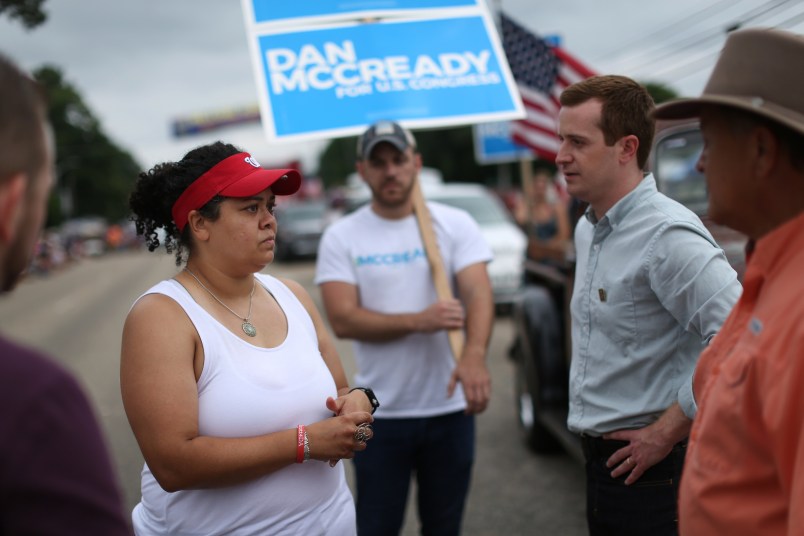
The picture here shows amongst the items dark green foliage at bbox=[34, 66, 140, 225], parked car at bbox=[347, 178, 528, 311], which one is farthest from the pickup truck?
dark green foliage at bbox=[34, 66, 140, 225]

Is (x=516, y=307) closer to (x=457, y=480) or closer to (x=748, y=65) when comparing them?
(x=457, y=480)

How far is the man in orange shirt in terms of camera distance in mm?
1245

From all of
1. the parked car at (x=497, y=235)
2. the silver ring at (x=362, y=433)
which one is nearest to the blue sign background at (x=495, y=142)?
the parked car at (x=497, y=235)

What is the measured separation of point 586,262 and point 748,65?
3.80ft

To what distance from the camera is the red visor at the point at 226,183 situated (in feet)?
7.46

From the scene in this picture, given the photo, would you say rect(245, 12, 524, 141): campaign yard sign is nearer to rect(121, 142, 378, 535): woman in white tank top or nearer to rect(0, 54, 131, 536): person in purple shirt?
rect(121, 142, 378, 535): woman in white tank top

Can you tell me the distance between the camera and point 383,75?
3533mm

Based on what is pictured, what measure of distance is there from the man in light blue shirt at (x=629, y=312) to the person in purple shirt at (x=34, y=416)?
1587 mm

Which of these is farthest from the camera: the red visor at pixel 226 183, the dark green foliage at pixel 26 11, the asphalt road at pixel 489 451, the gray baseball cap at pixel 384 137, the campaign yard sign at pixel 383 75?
the asphalt road at pixel 489 451

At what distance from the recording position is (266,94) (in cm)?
338

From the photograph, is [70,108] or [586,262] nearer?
[586,262]

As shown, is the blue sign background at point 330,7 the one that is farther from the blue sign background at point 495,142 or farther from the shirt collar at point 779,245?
the blue sign background at point 495,142

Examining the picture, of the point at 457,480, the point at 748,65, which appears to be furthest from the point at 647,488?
the point at 748,65

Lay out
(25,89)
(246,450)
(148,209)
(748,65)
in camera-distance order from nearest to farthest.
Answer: (25,89) < (748,65) < (246,450) < (148,209)
